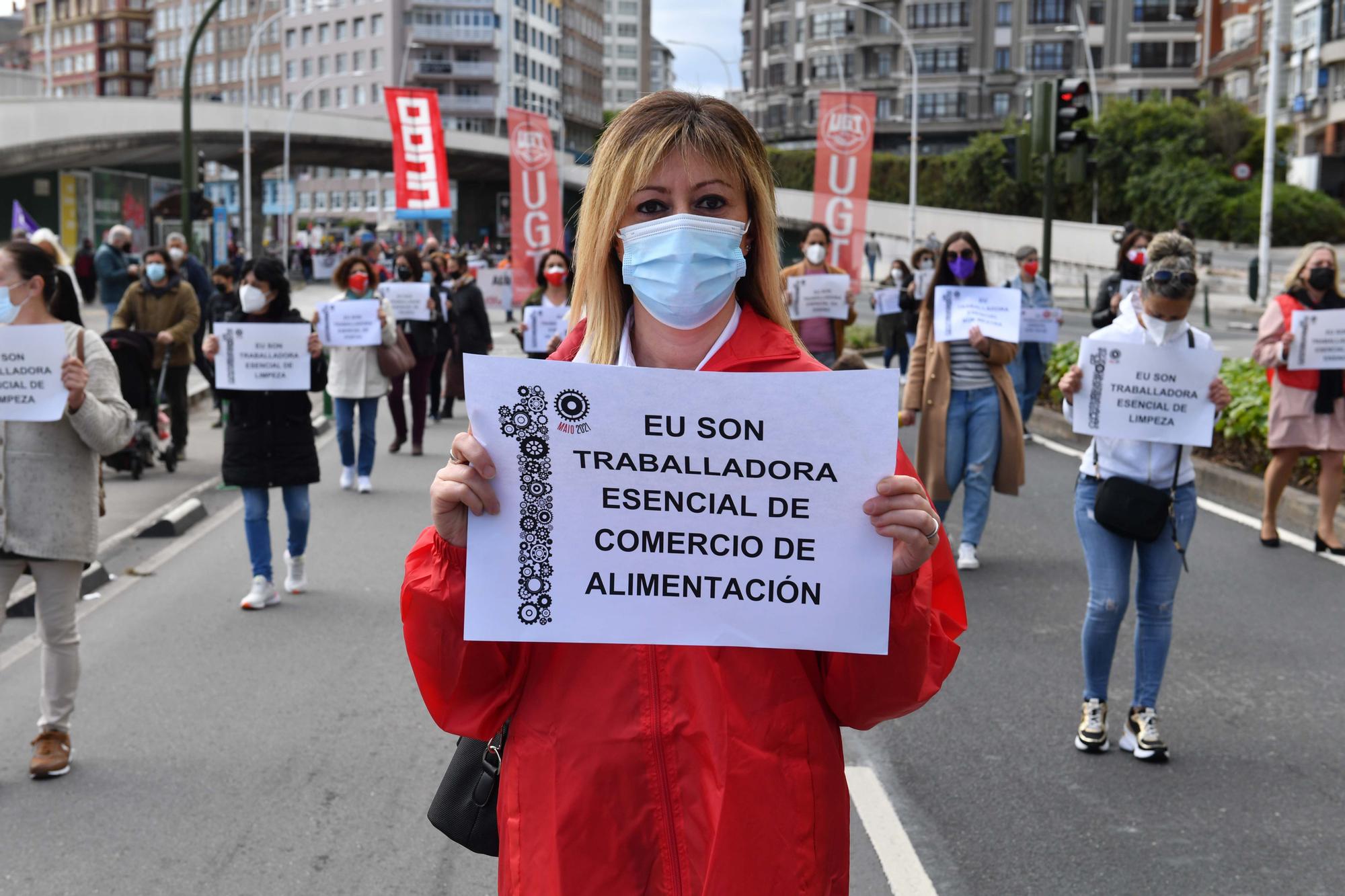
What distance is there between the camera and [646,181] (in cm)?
228

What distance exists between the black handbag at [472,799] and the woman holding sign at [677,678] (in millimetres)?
227

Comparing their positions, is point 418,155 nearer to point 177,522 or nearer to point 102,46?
point 177,522

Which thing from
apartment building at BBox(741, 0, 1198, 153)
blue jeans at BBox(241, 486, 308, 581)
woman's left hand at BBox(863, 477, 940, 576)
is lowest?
blue jeans at BBox(241, 486, 308, 581)

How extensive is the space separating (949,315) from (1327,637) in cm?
288

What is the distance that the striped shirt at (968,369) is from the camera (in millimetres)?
9008

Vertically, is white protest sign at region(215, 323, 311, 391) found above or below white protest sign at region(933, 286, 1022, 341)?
below

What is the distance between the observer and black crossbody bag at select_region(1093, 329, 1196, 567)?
216 inches

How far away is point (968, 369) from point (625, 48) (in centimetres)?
18569

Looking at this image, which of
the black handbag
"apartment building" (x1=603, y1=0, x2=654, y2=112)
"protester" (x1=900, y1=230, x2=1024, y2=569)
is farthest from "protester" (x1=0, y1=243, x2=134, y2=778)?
"apartment building" (x1=603, y1=0, x2=654, y2=112)

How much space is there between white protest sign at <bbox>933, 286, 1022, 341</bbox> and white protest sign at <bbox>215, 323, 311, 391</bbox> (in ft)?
12.8

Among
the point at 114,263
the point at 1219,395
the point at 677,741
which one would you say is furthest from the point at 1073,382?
the point at 114,263

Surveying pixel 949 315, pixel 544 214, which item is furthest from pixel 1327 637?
pixel 544 214

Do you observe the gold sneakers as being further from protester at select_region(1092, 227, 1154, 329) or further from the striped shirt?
protester at select_region(1092, 227, 1154, 329)

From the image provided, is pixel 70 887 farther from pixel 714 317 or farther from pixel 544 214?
pixel 544 214
